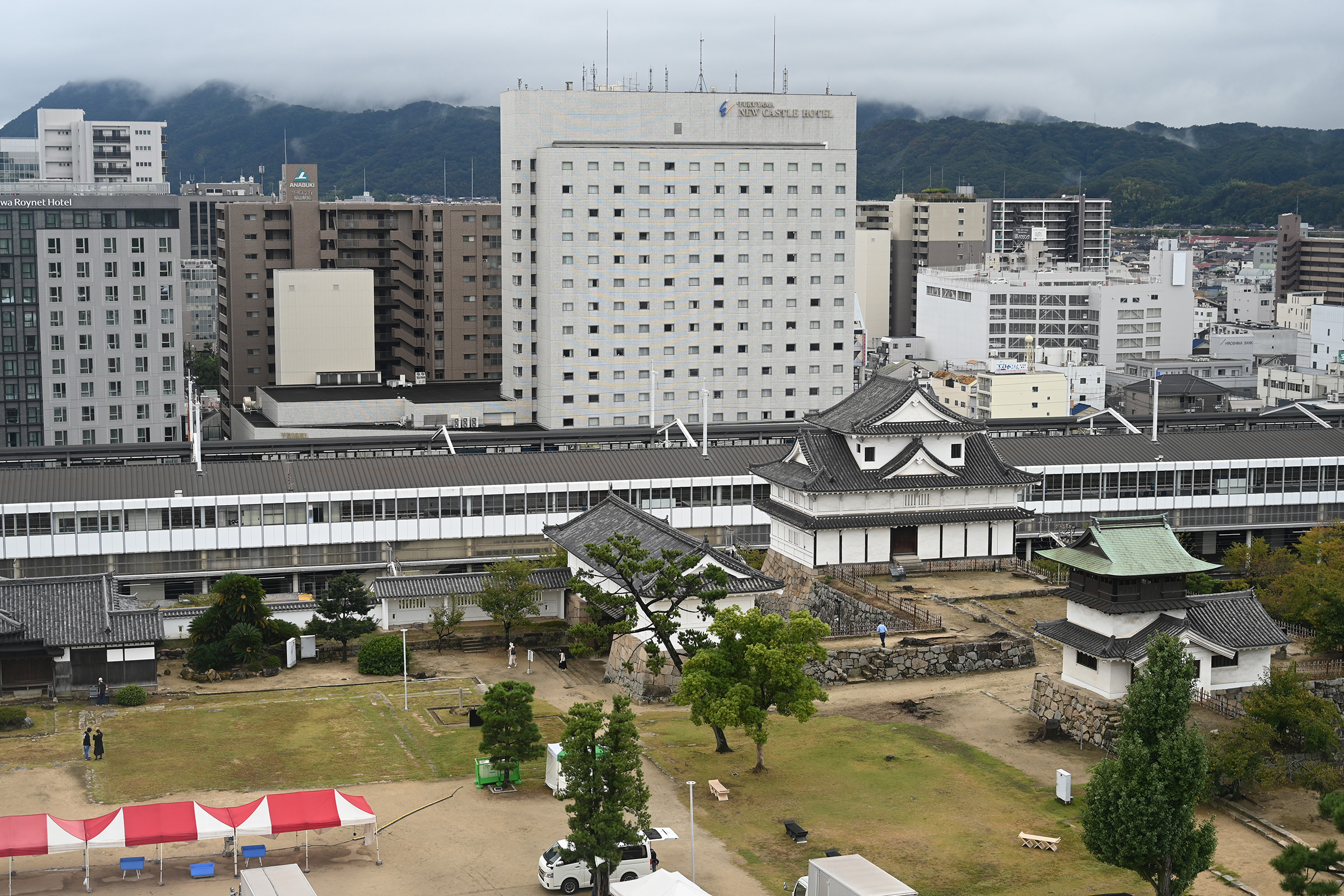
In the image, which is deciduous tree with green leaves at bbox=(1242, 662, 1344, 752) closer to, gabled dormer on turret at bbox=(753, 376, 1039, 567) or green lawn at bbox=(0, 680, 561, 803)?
green lawn at bbox=(0, 680, 561, 803)

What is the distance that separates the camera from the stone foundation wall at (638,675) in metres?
58.3

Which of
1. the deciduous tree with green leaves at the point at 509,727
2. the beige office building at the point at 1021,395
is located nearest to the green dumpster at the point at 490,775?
→ the deciduous tree with green leaves at the point at 509,727

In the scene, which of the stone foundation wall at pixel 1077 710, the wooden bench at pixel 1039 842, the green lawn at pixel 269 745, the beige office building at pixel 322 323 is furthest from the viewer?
the beige office building at pixel 322 323

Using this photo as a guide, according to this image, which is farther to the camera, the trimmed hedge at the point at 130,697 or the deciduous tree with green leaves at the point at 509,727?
the trimmed hedge at the point at 130,697

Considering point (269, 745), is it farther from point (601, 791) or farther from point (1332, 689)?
point (1332, 689)

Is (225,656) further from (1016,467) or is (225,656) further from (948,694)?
(1016,467)

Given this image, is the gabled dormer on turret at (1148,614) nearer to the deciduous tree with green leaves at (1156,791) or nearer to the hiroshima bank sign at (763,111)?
the deciduous tree with green leaves at (1156,791)

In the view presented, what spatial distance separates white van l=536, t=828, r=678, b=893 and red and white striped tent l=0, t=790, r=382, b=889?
5.40 metres

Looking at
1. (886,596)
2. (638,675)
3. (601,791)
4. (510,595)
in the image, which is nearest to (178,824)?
(601,791)

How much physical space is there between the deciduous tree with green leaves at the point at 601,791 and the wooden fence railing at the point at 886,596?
25226 mm

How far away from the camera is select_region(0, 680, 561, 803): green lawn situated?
4856 centimetres

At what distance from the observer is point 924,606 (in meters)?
66.2

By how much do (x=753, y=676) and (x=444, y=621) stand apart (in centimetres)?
2234

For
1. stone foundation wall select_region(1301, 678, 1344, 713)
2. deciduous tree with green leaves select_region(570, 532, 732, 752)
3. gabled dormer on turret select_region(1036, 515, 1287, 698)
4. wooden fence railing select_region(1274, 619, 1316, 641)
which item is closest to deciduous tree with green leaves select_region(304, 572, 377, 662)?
deciduous tree with green leaves select_region(570, 532, 732, 752)
